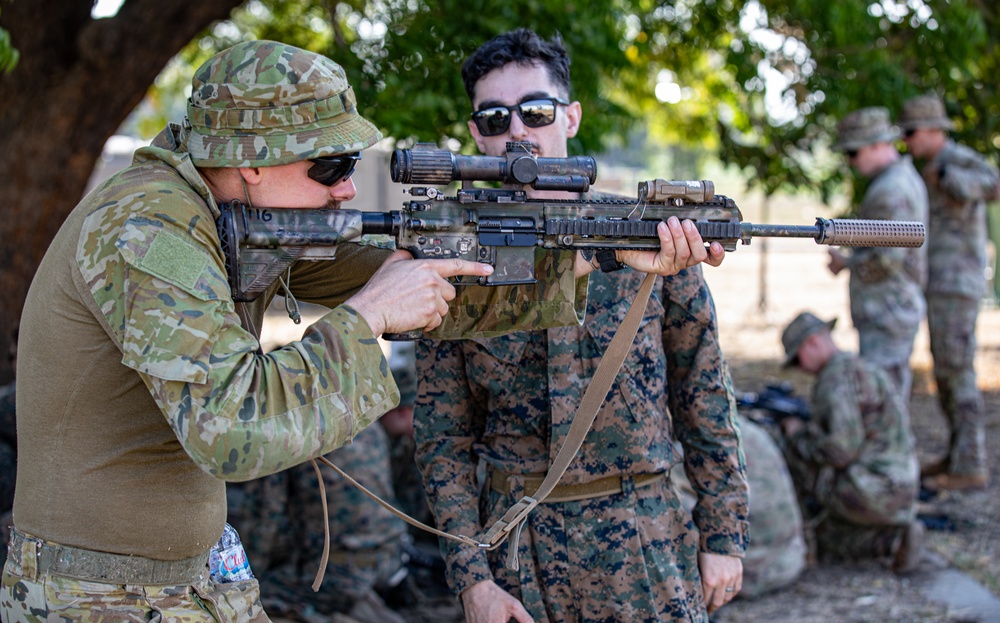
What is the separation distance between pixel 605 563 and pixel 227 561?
1.06m

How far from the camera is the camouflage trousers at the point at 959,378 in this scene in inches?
309

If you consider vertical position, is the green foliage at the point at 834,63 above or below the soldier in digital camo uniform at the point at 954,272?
above

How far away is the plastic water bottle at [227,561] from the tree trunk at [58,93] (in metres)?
3.88

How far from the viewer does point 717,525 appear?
3.05 meters

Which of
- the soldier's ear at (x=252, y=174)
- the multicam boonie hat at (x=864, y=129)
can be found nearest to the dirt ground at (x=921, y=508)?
the multicam boonie hat at (x=864, y=129)

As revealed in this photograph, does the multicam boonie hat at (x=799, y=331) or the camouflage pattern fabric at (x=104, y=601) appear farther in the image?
the multicam boonie hat at (x=799, y=331)

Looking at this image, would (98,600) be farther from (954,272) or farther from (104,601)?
(954,272)

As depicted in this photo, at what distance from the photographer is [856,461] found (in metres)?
6.23

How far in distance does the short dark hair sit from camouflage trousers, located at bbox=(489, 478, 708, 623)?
51.3 inches

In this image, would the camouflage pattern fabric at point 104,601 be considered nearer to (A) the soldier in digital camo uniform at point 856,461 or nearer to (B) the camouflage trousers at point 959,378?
(A) the soldier in digital camo uniform at point 856,461

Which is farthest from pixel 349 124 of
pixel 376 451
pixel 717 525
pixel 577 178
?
Result: pixel 376 451

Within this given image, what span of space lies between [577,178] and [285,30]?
19.2 feet

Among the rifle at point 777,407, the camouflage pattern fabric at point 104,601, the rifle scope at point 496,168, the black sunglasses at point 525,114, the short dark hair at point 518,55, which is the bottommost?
the rifle at point 777,407

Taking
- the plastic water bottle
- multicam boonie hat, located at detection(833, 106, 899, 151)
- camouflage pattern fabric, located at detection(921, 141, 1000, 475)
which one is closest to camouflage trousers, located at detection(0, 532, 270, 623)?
the plastic water bottle
